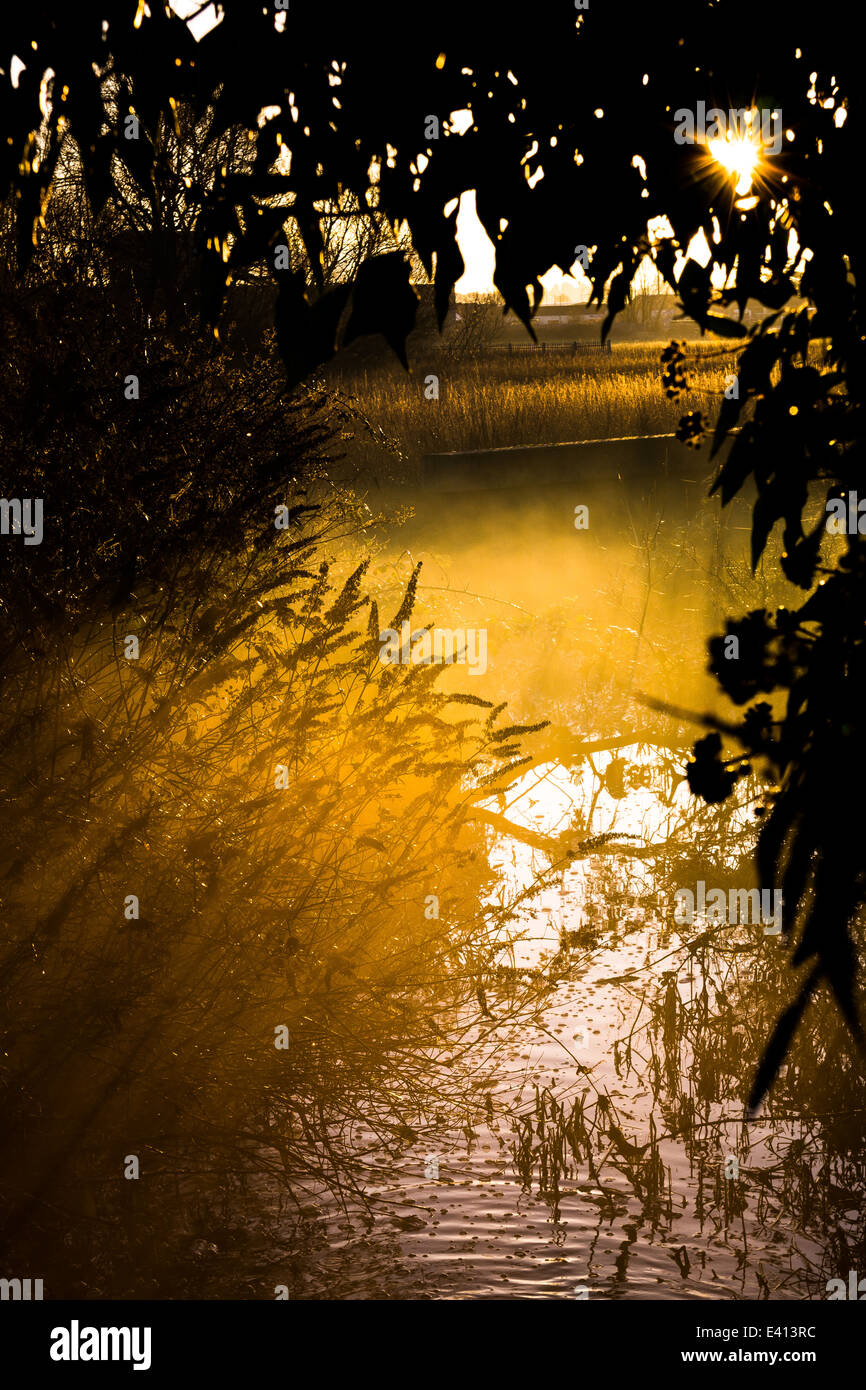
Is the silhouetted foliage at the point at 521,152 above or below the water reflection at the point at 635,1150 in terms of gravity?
above

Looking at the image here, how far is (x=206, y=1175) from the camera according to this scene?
323cm

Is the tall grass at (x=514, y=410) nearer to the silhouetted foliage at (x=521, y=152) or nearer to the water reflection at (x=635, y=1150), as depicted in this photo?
the water reflection at (x=635, y=1150)

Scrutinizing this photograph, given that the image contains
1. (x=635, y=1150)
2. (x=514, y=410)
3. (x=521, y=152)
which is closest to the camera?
(x=521, y=152)

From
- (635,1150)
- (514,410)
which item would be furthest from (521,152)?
(514,410)

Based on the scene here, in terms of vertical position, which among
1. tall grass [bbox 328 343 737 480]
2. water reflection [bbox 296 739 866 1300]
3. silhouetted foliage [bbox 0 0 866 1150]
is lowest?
water reflection [bbox 296 739 866 1300]

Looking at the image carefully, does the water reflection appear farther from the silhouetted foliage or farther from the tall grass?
the tall grass

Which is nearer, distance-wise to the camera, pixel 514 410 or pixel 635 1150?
pixel 635 1150

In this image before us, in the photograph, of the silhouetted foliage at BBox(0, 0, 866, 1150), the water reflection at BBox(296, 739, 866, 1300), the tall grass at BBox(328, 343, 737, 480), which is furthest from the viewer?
the tall grass at BBox(328, 343, 737, 480)

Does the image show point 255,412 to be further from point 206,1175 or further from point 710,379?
point 710,379

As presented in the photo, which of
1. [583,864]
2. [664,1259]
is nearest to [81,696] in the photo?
[664,1259]

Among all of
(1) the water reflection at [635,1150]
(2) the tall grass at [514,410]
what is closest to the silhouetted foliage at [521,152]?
(1) the water reflection at [635,1150]

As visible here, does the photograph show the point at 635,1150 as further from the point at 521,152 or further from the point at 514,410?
the point at 514,410

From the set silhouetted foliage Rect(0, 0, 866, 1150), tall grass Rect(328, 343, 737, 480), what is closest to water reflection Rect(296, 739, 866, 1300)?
silhouetted foliage Rect(0, 0, 866, 1150)
